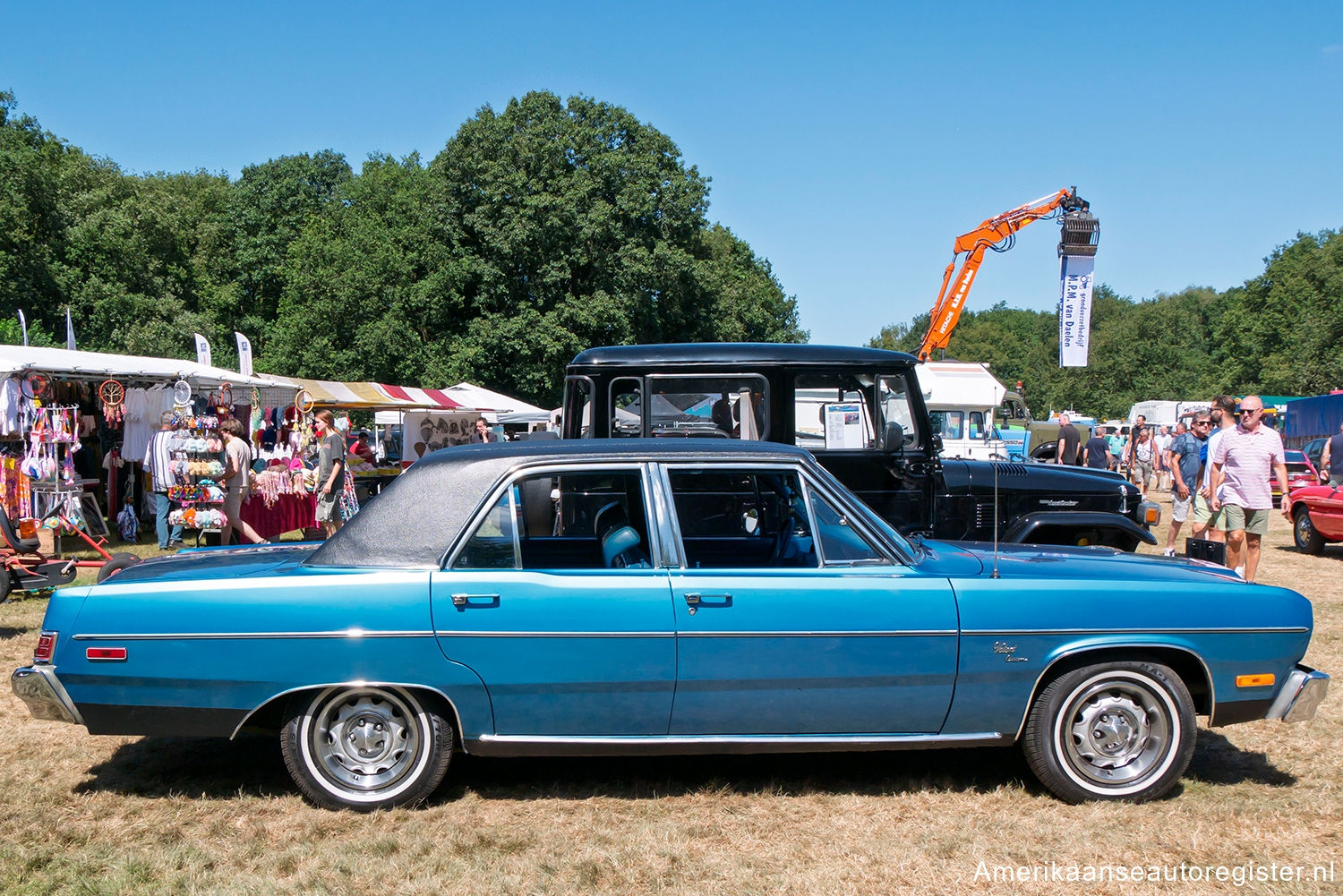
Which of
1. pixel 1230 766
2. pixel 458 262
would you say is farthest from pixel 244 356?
pixel 458 262

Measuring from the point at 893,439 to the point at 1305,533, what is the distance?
9238 mm

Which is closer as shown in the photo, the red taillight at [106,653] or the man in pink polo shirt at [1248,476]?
the red taillight at [106,653]

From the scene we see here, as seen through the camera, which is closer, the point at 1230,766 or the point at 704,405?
the point at 1230,766

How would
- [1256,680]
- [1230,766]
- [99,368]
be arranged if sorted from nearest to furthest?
[1256,680] → [1230,766] → [99,368]

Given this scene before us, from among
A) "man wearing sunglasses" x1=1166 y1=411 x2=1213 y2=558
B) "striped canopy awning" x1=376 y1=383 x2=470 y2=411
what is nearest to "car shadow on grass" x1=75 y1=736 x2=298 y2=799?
"man wearing sunglasses" x1=1166 y1=411 x2=1213 y2=558

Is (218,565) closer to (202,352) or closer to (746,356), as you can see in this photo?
(746,356)

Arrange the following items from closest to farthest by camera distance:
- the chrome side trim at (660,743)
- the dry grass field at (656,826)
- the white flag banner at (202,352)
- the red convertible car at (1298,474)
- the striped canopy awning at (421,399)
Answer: the dry grass field at (656,826) → the chrome side trim at (660,743) → the red convertible car at (1298,474) → the white flag banner at (202,352) → the striped canopy awning at (421,399)

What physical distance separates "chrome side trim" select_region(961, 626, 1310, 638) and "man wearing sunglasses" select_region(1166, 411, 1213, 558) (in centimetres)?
752

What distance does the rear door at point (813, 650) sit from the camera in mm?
3900

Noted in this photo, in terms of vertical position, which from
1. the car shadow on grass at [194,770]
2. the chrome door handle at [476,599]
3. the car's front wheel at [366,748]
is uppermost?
the chrome door handle at [476,599]

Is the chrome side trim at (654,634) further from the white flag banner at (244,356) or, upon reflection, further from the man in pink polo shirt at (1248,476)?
the white flag banner at (244,356)

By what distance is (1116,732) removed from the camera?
4.13 meters

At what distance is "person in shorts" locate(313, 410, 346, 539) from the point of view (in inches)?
451

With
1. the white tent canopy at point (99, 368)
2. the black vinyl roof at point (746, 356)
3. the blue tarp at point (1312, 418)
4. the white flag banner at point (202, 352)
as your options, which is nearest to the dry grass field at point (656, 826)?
the black vinyl roof at point (746, 356)
